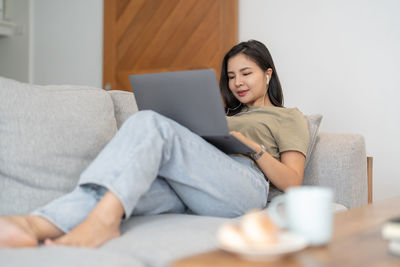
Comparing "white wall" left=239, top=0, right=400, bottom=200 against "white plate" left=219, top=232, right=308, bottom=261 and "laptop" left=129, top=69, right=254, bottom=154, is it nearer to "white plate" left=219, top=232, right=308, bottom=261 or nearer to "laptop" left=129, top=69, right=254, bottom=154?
"laptop" left=129, top=69, right=254, bottom=154

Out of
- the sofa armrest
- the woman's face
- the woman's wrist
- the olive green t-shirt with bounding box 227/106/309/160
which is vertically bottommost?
the sofa armrest

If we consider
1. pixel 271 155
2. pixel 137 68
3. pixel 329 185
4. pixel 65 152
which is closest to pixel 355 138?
pixel 329 185

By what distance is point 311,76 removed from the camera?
2795mm

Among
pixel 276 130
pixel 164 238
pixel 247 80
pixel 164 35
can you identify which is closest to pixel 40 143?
pixel 164 238

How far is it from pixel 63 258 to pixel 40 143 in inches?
21.7

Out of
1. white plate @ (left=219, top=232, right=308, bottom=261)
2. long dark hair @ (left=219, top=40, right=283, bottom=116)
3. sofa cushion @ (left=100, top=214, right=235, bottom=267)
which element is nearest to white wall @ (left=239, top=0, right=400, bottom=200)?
long dark hair @ (left=219, top=40, right=283, bottom=116)

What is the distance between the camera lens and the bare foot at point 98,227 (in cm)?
109

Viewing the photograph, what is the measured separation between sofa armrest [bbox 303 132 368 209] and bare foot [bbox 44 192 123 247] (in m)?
0.89

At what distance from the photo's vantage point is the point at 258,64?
205cm

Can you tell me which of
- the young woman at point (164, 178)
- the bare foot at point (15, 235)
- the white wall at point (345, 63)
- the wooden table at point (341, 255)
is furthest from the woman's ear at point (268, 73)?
the bare foot at point (15, 235)

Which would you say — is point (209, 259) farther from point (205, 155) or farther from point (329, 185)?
point (329, 185)

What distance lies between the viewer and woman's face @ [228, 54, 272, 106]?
2023 millimetres

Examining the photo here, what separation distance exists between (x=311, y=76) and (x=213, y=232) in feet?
5.85

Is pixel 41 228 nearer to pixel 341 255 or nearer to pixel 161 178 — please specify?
pixel 161 178
